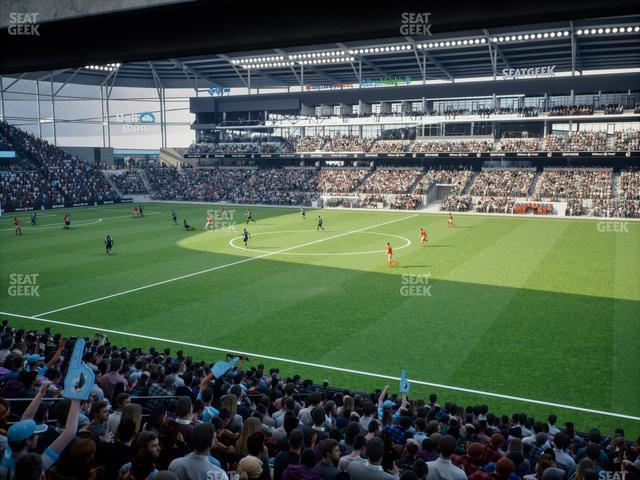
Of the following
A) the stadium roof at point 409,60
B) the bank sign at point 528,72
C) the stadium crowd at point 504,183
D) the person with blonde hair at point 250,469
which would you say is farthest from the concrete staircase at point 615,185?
the person with blonde hair at point 250,469

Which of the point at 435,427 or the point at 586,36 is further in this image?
the point at 586,36

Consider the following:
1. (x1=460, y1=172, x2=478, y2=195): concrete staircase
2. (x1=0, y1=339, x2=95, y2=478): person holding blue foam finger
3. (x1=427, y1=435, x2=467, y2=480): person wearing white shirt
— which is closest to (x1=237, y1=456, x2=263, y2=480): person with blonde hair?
(x1=0, y1=339, x2=95, y2=478): person holding blue foam finger

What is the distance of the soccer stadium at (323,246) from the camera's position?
287 inches

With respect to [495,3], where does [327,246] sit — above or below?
below

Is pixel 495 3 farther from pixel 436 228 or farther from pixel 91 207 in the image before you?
pixel 91 207

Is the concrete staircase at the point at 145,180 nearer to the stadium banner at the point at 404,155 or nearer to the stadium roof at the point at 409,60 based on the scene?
the stadium banner at the point at 404,155

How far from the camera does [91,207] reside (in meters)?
66.2

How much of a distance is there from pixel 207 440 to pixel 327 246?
30342 mm

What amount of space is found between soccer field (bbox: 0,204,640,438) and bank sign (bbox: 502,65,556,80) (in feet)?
106

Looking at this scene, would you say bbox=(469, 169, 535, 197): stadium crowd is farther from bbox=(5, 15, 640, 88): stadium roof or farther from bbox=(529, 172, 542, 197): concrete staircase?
bbox=(5, 15, 640, 88): stadium roof

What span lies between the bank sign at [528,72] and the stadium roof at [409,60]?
1098mm

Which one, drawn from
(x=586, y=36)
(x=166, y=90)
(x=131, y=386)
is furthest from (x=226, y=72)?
(x=131, y=386)

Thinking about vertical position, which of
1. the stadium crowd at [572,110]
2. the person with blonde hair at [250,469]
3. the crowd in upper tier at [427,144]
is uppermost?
the stadium crowd at [572,110]

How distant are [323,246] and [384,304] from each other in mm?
14191
